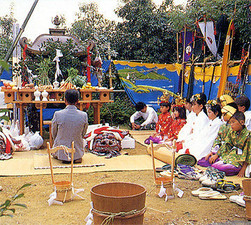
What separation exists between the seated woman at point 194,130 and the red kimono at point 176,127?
525 mm

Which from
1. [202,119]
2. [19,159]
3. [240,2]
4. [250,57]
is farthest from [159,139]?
[240,2]

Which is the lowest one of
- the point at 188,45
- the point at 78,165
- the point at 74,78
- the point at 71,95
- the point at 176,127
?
the point at 78,165

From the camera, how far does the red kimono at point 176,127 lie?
7716 millimetres

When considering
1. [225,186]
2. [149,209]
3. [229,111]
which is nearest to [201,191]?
[225,186]

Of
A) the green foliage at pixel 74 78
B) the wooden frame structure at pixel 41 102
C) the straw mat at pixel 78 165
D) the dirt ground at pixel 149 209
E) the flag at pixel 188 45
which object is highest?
the flag at pixel 188 45

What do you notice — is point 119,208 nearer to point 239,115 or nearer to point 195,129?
point 239,115

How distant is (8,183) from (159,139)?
4357 mm

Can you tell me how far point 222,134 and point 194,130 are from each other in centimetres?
132

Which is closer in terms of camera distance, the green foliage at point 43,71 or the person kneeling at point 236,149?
the person kneeling at point 236,149

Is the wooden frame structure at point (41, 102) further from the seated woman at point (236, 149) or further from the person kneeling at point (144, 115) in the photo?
the seated woman at point (236, 149)

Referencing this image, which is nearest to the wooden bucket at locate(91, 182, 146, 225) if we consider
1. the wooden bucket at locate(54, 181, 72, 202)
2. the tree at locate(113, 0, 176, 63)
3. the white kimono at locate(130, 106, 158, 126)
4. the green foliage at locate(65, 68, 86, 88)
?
the wooden bucket at locate(54, 181, 72, 202)

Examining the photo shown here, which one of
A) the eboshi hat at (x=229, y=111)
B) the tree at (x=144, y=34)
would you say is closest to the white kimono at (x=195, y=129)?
the eboshi hat at (x=229, y=111)

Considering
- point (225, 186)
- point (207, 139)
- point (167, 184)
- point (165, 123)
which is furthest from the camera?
point (165, 123)

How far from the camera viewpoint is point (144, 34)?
14.5 m
